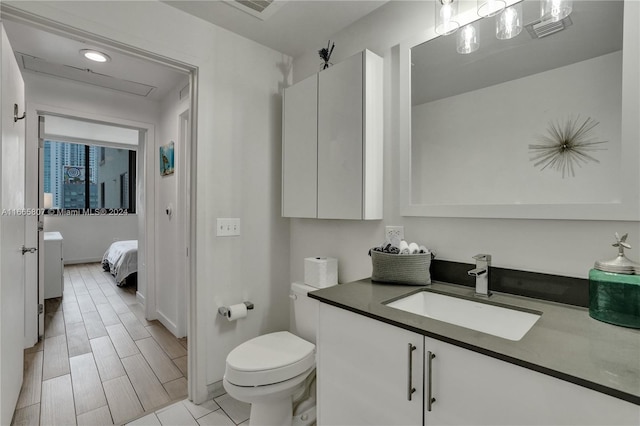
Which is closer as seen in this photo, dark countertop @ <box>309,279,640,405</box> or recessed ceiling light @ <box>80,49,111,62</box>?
dark countertop @ <box>309,279,640,405</box>

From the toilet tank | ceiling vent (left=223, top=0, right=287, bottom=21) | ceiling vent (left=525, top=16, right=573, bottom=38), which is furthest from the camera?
the toilet tank

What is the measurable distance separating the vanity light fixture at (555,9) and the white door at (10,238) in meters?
2.31

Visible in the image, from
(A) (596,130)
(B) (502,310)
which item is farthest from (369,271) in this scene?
(A) (596,130)

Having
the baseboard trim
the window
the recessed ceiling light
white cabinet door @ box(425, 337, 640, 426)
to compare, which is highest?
the recessed ceiling light

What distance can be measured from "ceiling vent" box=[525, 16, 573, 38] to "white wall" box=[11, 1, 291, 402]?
1.55 m

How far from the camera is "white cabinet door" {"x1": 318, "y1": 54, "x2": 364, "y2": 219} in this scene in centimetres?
165

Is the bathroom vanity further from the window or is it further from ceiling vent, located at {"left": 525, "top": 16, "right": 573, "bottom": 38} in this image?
the window

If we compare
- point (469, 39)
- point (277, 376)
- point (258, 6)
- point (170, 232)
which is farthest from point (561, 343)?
point (170, 232)

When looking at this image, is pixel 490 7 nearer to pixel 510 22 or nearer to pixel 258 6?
pixel 510 22

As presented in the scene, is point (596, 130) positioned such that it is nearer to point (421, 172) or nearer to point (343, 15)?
point (421, 172)

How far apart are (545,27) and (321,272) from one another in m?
1.52

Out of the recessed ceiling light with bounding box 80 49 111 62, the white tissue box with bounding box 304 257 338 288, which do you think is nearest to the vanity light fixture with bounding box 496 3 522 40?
the white tissue box with bounding box 304 257 338 288

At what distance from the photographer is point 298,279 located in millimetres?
2287

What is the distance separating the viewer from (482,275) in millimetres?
1257
